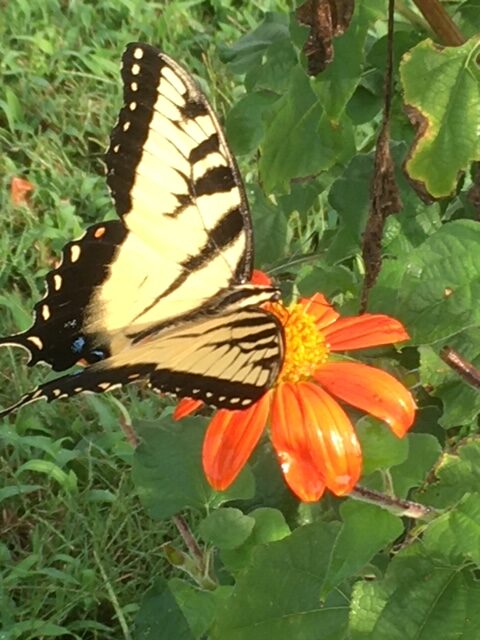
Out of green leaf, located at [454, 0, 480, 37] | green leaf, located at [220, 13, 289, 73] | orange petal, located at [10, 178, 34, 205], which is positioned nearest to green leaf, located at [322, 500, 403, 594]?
green leaf, located at [454, 0, 480, 37]

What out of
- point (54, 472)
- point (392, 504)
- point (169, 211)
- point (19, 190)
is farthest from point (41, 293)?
point (392, 504)

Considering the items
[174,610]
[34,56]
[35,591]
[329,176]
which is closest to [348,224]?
[329,176]

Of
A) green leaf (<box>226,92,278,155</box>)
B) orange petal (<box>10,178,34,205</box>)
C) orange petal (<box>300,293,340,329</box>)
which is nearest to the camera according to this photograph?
orange petal (<box>300,293,340,329</box>)

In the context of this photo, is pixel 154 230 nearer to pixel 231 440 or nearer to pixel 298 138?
pixel 298 138

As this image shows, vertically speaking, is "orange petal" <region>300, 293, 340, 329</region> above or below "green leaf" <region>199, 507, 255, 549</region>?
above

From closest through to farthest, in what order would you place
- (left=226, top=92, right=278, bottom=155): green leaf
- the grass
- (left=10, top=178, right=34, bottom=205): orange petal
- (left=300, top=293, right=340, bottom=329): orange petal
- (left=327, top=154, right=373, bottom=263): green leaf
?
(left=300, top=293, right=340, bottom=329): orange petal → (left=327, top=154, right=373, bottom=263): green leaf → (left=226, top=92, right=278, bottom=155): green leaf → the grass → (left=10, top=178, right=34, bottom=205): orange petal

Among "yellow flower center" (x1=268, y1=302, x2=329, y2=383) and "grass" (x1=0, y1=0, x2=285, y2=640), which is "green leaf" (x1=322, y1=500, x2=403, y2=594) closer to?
"yellow flower center" (x1=268, y1=302, x2=329, y2=383)

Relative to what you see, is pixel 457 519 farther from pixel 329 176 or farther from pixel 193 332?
pixel 329 176
